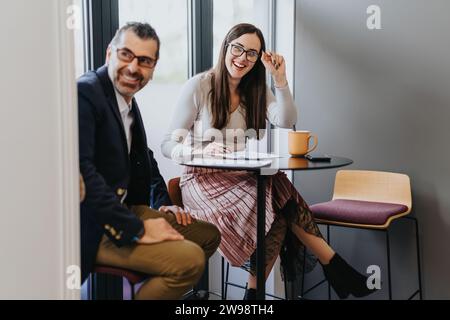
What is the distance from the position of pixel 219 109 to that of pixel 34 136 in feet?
3.14

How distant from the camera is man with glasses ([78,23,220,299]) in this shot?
5.02 feet

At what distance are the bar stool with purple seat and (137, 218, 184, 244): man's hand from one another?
3.87 feet

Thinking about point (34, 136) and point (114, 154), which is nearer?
point (34, 136)

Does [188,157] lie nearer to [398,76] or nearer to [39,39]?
[39,39]

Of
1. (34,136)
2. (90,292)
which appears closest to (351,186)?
(90,292)

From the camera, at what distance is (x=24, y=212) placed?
4.68ft

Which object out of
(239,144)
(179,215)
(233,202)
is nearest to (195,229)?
(179,215)

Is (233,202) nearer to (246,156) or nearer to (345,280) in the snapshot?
(246,156)

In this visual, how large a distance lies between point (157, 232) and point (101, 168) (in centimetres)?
25

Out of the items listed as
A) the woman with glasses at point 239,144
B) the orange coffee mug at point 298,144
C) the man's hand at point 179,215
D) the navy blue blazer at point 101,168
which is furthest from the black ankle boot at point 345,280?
the navy blue blazer at point 101,168

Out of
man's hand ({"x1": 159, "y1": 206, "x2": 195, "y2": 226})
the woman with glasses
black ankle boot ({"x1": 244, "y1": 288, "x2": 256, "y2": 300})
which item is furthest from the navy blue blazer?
black ankle boot ({"x1": 244, "y1": 288, "x2": 256, "y2": 300})

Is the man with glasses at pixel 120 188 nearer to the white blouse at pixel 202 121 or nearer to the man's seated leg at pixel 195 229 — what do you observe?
the man's seated leg at pixel 195 229

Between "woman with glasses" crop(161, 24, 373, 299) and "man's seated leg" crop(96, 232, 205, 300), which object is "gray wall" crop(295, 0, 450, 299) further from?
"man's seated leg" crop(96, 232, 205, 300)

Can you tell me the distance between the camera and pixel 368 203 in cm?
275
